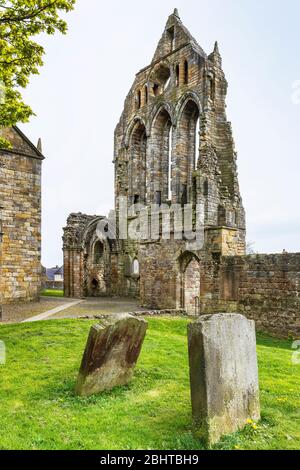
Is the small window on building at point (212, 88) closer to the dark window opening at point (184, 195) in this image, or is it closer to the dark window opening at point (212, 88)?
the dark window opening at point (212, 88)

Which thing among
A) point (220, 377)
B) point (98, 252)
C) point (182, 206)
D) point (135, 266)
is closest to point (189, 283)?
point (182, 206)

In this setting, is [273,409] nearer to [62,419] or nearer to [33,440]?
[62,419]

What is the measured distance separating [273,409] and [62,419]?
2.95 m

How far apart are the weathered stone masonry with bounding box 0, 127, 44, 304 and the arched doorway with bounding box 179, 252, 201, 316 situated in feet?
25.6

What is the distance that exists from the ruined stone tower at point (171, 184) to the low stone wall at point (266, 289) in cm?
129

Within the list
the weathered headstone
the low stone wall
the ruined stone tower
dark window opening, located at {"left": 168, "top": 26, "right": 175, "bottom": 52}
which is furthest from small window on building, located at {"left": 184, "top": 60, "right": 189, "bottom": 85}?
the weathered headstone

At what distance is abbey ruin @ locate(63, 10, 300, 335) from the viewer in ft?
Result: 45.5

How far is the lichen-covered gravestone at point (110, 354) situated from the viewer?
5949 millimetres

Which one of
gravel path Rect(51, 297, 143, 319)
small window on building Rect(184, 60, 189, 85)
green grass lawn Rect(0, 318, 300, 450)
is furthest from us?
small window on building Rect(184, 60, 189, 85)

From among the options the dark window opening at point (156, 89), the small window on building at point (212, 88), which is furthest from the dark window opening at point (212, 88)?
the dark window opening at point (156, 89)

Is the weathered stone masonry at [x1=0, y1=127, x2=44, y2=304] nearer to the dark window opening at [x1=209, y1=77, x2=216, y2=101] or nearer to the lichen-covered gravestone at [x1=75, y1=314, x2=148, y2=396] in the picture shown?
the dark window opening at [x1=209, y1=77, x2=216, y2=101]

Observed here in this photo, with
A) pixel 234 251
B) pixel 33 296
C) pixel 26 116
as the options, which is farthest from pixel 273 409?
pixel 33 296

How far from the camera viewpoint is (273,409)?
5.50m

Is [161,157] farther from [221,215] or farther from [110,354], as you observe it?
[110,354]
